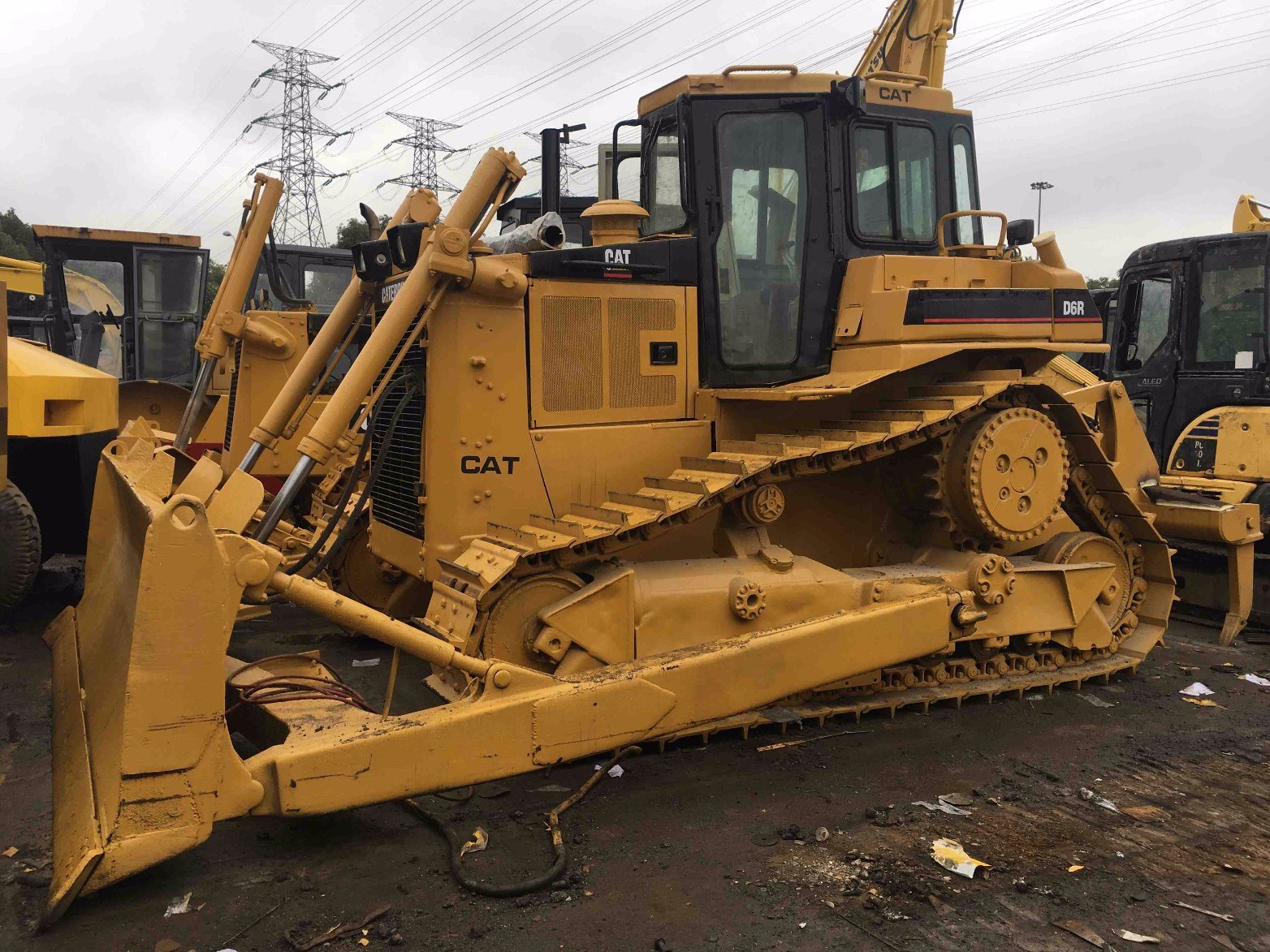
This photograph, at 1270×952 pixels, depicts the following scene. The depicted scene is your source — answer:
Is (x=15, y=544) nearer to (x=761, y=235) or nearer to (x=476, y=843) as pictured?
(x=476, y=843)

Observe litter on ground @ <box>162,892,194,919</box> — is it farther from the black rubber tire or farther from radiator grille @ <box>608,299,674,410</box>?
the black rubber tire

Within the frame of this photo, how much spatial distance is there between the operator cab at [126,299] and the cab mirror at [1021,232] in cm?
970

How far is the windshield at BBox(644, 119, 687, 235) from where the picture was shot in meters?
5.55

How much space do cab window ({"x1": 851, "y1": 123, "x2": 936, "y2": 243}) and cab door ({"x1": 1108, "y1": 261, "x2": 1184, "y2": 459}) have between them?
3.71m

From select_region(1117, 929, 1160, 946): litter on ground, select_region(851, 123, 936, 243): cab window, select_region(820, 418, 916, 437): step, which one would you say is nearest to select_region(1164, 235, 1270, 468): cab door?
select_region(851, 123, 936, 243): cab window

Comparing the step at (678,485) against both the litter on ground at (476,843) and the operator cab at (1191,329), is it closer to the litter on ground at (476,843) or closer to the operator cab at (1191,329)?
the litter on ground at (476,843)

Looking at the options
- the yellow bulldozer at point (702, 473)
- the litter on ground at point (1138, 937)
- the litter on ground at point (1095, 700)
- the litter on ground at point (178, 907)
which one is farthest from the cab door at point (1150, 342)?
the litter on ground at point (178, 907)

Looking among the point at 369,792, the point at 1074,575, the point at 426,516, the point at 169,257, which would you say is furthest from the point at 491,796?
the point at 169,257

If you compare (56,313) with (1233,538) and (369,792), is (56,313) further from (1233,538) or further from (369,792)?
(1233,538)

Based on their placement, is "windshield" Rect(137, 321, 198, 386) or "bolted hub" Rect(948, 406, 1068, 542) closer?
"bolted hub" Rect(948, 406, 1068, 542)

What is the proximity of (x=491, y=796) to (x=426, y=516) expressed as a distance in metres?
1.37

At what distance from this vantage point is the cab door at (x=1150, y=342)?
331 inches

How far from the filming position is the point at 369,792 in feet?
11.6

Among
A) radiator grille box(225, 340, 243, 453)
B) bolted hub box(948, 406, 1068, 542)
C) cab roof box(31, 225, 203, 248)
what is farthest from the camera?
cab roof box(31, 225, 203, 248)
